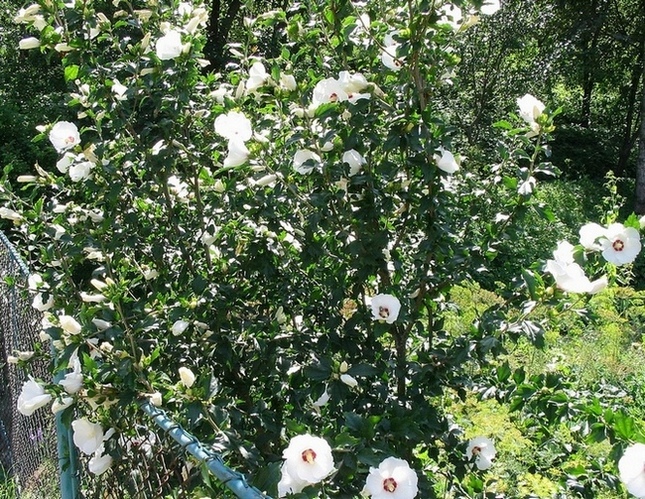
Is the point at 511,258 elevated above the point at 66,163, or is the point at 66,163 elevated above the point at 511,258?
the point at 66,163

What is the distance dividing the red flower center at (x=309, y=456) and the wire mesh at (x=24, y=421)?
5.68 feet

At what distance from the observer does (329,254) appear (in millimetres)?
2004

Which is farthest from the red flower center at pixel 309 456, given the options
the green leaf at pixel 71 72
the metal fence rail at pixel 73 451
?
the green leaf at pixel 71 72

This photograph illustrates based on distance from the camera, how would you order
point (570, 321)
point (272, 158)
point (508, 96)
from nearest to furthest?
point (272, 158) → point (570, 321) → point (508, 96)

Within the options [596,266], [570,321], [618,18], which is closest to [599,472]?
[596,266]

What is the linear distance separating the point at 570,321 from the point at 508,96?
5105 millimetres

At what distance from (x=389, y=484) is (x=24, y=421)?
2.44 metres

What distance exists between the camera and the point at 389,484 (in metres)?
1.27

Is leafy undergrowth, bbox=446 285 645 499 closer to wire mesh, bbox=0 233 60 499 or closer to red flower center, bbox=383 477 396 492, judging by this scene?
red flower center, bbox=383 477 396 492

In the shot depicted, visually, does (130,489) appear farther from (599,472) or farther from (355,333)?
(599,472)

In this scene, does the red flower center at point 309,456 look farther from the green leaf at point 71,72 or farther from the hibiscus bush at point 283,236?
the green leaf at point 71,72

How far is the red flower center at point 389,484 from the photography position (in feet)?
4.17

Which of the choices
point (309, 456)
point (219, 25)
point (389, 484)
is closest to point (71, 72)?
point (309, 456)

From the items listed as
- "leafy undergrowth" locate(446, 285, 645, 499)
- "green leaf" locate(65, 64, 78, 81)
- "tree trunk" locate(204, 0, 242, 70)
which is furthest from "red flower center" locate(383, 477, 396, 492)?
"tree trunk" locate(204, 0, 242, 70)
